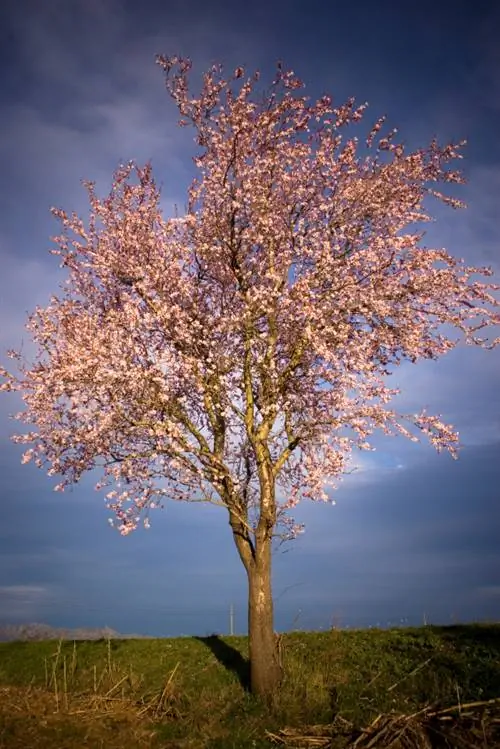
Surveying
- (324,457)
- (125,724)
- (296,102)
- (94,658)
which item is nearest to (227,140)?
(296,102)

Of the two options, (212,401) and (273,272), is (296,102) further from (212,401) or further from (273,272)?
(212,401)

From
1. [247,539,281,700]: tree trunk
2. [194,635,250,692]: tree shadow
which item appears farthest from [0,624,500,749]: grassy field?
[247,539,281,700]: tree trunk

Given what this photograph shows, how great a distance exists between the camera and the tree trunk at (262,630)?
1905cm

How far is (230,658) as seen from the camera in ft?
75.2

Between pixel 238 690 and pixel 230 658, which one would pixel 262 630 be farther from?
pixel 230 658

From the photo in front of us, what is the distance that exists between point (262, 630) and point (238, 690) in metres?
1.88

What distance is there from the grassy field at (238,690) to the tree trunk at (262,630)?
443 millimetres

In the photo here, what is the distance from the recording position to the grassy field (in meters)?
13.9

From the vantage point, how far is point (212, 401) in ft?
69.5

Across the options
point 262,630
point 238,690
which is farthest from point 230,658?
point 262,630

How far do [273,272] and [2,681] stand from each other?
16634 millimetres

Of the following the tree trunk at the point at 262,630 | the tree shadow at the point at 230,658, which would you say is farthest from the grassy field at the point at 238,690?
the tree trunk at the point at 262,630

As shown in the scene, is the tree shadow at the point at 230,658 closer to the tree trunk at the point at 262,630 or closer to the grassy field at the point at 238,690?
the grassy field at the point at 238,690

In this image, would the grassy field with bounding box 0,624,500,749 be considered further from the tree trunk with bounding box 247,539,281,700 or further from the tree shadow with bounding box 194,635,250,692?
the tree trunk with bounding box 247,539,281,700
